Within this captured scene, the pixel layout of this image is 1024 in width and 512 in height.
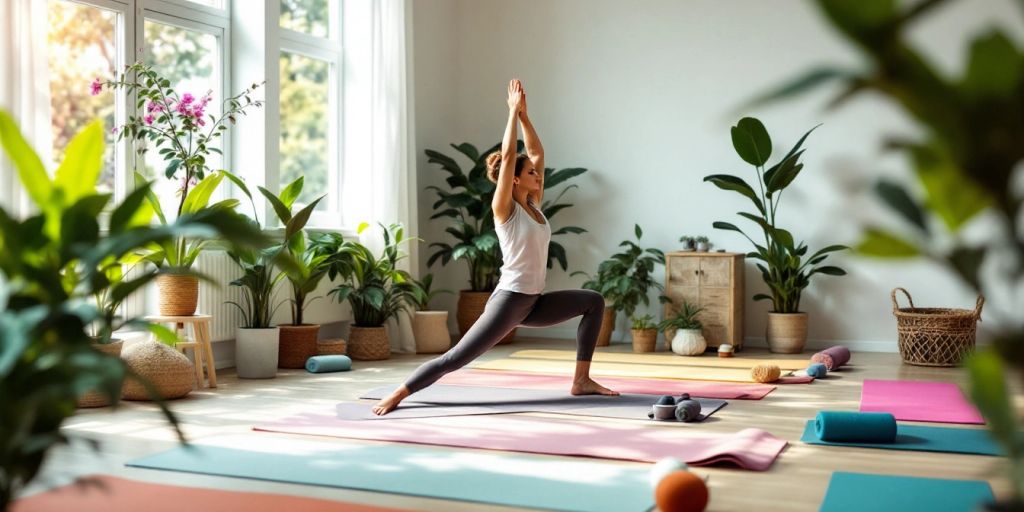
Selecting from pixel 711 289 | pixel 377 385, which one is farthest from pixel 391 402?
pixel 711 289

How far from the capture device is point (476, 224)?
24.3 ft

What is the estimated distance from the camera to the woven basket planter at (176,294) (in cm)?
496

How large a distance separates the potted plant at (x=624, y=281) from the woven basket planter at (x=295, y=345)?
202cm

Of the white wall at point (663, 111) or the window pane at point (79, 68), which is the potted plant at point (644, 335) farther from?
the window pane at point (79, 68)

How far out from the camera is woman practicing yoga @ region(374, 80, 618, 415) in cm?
429

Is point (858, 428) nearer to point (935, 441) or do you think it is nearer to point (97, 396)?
point (935, 441)

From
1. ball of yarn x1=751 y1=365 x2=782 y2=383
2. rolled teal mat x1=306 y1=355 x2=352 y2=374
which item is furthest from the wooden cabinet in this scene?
→ rolled teal mat x1=306 y1=355 x2=352 y2=374

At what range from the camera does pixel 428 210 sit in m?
7.83

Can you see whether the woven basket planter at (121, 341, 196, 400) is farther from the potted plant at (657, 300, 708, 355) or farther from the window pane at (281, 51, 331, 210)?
the potted plant at (657, 300, 708, 355)

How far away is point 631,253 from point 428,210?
1.67 m

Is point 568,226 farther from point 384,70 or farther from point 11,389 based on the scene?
point 11,389

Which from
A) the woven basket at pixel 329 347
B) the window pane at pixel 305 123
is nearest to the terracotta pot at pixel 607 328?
the woven basket at pixel 329 347

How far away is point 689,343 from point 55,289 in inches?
202

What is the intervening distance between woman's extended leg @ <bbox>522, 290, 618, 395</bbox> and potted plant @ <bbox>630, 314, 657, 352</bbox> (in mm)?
2124
